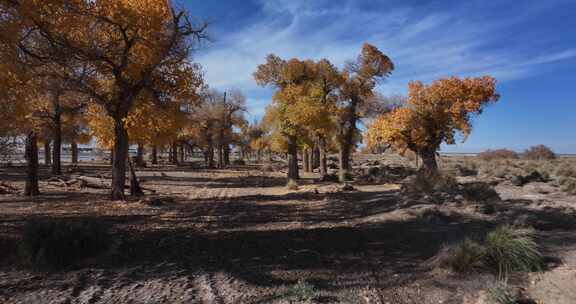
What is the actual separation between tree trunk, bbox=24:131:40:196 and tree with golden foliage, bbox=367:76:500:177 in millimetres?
16475

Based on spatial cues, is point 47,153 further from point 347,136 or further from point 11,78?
point 11,78

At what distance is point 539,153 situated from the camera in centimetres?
4581

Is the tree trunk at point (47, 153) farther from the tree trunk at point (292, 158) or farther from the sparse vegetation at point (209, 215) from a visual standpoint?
the tree trunk at point (292, 158)

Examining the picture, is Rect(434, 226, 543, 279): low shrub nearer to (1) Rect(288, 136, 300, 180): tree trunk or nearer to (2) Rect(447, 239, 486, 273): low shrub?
(2) Rect(447, 239, 486, 273): low shrub

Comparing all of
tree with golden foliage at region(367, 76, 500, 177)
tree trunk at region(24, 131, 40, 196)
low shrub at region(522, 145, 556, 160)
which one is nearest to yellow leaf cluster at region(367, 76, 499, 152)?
tree with golden foliage at region(367, 76, 500, 177)

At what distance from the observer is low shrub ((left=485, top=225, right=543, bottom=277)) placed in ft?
17.2

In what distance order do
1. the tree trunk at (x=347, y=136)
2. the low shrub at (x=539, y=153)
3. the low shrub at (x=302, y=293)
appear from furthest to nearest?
the low shrub at (x=539, y=153)
the tree trunk at (x=347, y=136)
the low shrub at (x=302, y=293)

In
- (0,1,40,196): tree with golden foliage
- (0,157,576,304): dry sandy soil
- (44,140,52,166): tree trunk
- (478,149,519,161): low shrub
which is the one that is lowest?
(0,157,576,304): dry sandy soil

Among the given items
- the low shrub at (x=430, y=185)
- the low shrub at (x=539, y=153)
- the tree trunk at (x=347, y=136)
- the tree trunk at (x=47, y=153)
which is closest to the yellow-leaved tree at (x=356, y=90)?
the tree trunk at (x=347, y=136)

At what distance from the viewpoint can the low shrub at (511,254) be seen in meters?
5.25

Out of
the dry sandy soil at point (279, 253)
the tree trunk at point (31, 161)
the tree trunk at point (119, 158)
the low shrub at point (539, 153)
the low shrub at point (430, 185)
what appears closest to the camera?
the dry sandy soil at point (279, 253)

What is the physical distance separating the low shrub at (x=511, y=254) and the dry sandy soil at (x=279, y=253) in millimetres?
220

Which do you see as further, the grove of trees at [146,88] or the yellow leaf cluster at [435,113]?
the yellow leaf cluster at [435,113]

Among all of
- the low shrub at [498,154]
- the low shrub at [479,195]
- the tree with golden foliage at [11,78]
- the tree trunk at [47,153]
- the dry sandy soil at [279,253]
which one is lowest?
the dry sandy soil at [279,253]
